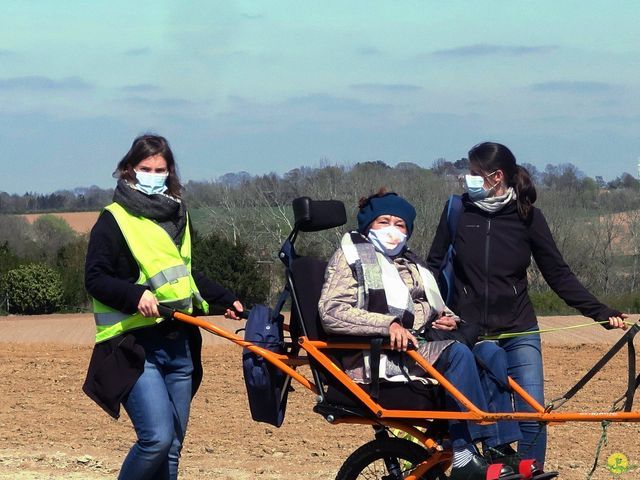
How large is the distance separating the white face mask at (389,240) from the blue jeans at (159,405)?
101 cm

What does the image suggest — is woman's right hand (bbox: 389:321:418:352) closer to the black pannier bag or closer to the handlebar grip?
the black pannier bag

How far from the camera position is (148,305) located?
5.38 meters

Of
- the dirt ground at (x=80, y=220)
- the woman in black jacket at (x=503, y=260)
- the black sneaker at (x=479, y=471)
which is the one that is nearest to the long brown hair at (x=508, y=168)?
the woman in black jacket at (x=503, y=260)

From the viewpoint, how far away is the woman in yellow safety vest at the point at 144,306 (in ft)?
18.0

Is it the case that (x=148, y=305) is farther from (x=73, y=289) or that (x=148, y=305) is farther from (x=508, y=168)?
(x=73, y=289)

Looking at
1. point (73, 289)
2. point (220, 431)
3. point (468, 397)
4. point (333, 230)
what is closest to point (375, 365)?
point (468, 397)

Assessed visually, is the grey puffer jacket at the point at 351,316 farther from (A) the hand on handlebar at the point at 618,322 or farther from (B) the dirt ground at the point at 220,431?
(B) the dirt ground at the point at 220,431

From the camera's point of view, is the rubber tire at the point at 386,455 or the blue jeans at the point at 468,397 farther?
the rubber tire at the point at 386,455

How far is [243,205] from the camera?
167 ft

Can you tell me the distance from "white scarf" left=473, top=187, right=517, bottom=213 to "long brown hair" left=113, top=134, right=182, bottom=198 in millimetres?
1573

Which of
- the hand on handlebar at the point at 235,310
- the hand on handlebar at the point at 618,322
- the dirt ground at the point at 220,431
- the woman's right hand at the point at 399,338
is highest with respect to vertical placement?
the hand on handlebar at the point at 235,310

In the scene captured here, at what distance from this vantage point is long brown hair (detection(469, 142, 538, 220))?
613cm

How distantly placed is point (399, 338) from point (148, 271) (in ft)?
3.96

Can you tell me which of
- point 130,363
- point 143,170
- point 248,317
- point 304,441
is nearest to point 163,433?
point 130,363
